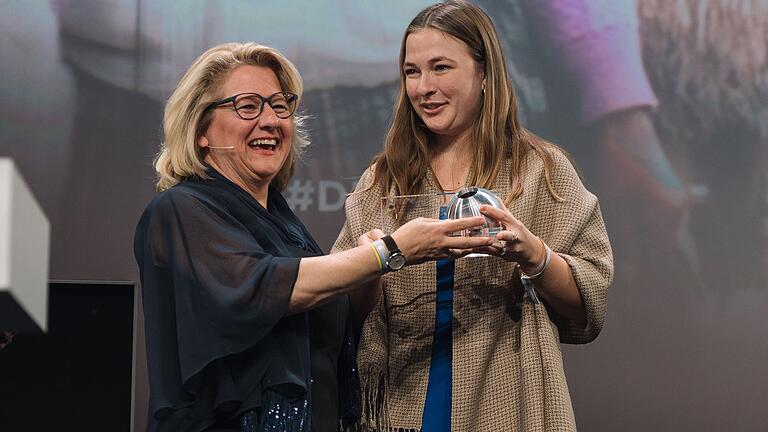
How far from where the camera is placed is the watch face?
170cm

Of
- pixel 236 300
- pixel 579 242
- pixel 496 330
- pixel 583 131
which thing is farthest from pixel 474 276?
pixel 583 131

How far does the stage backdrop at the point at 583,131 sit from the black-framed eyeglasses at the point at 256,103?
4.76 feet

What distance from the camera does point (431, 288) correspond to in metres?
1.97

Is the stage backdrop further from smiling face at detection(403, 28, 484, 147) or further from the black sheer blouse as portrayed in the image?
the black sheer blouse

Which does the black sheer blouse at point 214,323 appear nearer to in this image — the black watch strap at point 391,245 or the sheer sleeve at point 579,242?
the black watch strap at point 391,245

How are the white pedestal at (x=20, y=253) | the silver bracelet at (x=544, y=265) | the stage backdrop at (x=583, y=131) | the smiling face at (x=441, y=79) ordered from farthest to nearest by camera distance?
the stage backdrop at (x=583, y=131) < the smiling face at (x=441, y=79) < the silver bracelet at (x=544, y=265) < the white pedestal at (x=20, y=253)

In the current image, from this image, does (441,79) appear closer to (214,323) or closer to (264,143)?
(264,143)

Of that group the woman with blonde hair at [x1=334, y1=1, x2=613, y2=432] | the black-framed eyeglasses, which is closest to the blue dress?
the woman with blonde hair at [x1=334, y1=1, x2=613, y2=432]

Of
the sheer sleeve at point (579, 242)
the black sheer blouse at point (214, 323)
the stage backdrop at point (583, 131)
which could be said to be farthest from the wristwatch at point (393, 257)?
the stage backdrop at point (583, 131)

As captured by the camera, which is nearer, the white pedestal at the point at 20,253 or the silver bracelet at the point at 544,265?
the white pedestal at the point at 20,253

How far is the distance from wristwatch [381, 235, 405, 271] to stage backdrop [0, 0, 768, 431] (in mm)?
1699

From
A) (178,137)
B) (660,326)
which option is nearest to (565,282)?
(178,137)

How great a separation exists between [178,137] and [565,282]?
2.52ft

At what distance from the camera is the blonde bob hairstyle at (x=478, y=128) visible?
6.51 ft
